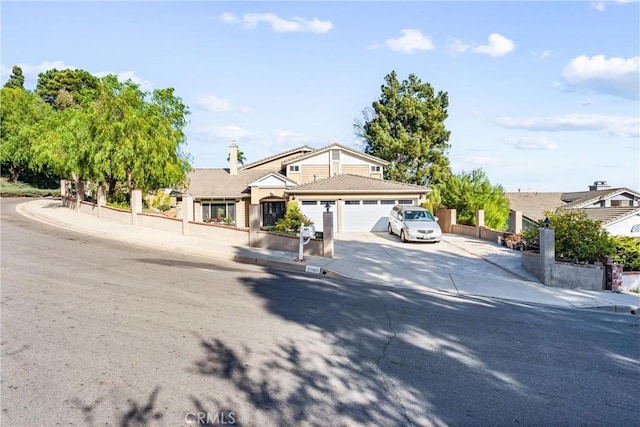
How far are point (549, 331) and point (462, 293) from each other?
369 cm

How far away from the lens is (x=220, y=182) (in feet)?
109

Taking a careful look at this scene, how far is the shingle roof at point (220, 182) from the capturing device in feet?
102

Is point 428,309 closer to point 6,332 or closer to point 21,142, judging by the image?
point 6,332

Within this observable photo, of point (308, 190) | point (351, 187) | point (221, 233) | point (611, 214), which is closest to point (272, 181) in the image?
point (308, 190)

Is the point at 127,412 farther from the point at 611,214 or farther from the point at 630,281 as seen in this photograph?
the point at 611,214

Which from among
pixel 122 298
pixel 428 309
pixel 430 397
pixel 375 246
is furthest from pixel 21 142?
pixel 430 397

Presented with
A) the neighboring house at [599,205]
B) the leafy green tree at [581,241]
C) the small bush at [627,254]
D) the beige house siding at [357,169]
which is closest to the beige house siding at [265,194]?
the beige house siding at [357,169]

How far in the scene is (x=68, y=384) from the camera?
15.6ft

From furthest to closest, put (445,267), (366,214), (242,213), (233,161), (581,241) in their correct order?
(233,161)
(242,213)
(366,214)
(445,267)
(581,241)

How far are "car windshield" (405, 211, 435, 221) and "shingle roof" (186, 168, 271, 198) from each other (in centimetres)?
1250

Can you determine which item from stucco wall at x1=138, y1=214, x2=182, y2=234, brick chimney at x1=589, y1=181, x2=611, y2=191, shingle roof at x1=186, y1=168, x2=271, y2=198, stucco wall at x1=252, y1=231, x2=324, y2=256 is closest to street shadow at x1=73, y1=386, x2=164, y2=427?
stucco wall at x1=252, y1=231, x2=324, y2=256

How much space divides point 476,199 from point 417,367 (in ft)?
75.6

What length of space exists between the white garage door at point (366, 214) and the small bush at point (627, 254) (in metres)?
14.4

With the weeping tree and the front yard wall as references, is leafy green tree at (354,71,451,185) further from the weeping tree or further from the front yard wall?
the front yard wall
